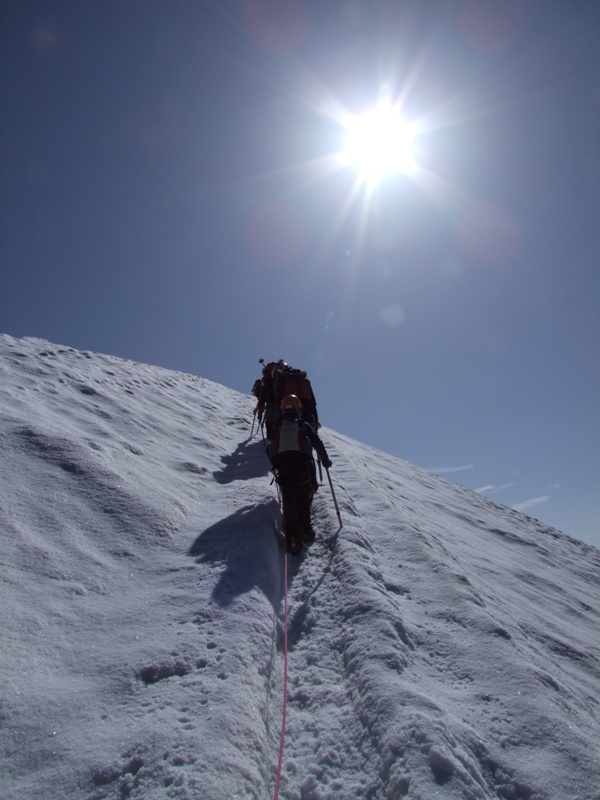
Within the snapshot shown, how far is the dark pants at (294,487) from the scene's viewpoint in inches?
231

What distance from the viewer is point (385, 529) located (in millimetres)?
6684

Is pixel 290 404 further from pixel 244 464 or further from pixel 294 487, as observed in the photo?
pixel 244 464

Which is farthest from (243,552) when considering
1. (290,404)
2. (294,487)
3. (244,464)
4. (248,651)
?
(244,464)

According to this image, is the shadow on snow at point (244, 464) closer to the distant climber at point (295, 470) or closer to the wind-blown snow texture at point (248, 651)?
the wind-blown snow texture at point (248, 651)

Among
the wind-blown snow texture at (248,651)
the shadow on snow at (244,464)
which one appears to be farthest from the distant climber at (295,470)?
the shadow on snow at (244,464)

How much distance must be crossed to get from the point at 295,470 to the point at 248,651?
9.95 feet

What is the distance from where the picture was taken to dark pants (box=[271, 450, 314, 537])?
5.88 meters

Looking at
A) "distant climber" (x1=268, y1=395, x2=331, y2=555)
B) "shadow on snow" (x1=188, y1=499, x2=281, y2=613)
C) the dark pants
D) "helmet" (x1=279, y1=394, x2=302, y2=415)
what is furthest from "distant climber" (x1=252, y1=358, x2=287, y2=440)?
"shadow on snow" (x1=188, y1=499, x2=281, y2=613)

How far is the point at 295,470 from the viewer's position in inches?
248

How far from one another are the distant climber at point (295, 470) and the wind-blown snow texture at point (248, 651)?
271mm

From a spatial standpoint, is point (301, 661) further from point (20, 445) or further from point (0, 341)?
point (0, 341)

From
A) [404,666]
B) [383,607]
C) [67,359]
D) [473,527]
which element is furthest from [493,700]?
[67,359]

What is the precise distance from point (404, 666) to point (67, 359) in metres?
12.3

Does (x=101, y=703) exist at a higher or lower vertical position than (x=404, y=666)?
lower
